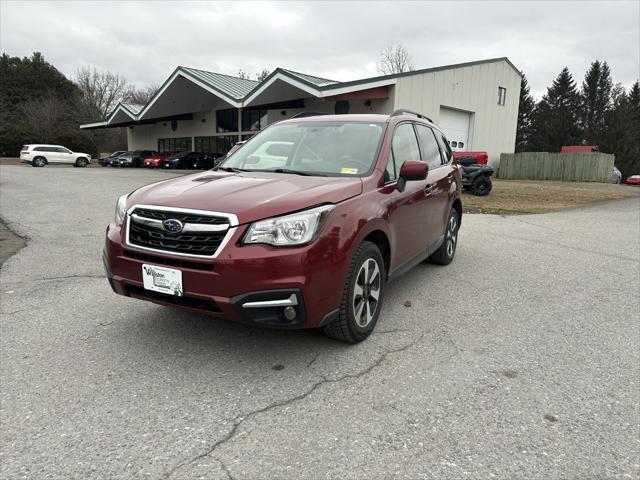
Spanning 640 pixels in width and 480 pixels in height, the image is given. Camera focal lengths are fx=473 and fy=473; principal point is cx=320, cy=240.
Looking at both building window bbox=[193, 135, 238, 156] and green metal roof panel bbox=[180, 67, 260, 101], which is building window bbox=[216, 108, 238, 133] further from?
green metal roof panel bbox=[180, 67, 260, 101]

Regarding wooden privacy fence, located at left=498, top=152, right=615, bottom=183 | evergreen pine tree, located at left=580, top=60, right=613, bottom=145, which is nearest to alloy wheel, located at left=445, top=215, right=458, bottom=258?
wooden privacy fence, located at left=498, top=152, right=615, bottom=183

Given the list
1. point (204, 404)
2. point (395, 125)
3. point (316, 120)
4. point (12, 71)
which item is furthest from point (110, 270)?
point (12, 71)

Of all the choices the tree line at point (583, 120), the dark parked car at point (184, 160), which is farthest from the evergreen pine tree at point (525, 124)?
the dark parked car at point (184, 160)

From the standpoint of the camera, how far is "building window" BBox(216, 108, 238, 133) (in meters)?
33.4

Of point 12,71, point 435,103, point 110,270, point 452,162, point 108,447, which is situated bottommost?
point 108,447

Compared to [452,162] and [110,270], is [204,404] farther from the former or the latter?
[452,162]

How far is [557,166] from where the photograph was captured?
2728 cm

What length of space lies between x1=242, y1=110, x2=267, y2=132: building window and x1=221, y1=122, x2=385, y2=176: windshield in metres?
25.8

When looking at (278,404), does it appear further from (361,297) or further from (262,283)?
(361,297)

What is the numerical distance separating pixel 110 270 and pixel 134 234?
358mm

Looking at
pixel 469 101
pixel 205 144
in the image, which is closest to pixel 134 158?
pixel 205 144

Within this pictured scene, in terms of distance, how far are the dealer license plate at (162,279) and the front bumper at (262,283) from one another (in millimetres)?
40

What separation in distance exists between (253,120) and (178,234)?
29.2 metres

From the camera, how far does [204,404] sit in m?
2.75
